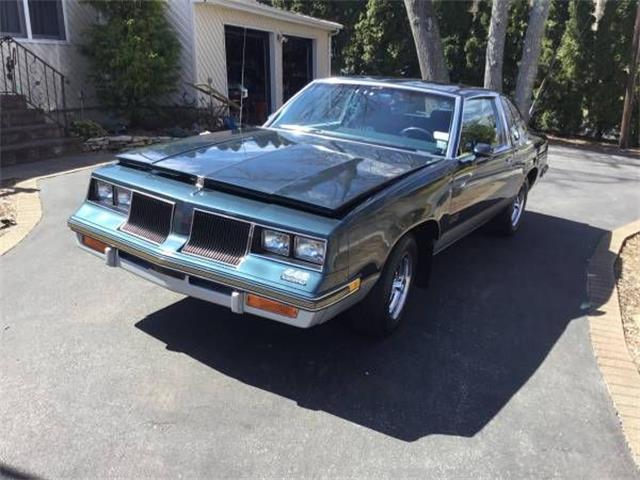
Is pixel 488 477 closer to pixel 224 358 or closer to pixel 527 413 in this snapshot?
pixel 527 413

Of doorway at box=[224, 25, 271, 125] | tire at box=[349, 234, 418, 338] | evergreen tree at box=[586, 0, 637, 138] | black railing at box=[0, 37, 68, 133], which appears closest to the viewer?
tire at box=[349, 234, 418, 338]

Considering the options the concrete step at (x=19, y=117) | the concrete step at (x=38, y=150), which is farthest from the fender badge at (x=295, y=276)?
the concrete step at (x=19, y=117)

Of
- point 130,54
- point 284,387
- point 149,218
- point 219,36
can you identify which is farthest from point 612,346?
point 219,36

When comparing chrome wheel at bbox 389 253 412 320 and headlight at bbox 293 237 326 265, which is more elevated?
headlight at bbox 293 237 326 265

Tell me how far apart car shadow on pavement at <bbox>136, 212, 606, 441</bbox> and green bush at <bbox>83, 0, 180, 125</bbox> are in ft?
30.0

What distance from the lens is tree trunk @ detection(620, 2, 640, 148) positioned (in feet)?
54.0

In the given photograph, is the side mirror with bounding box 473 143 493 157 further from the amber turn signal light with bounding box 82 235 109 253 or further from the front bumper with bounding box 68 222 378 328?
the amber turn signal light with bounding box 82 235 109 253

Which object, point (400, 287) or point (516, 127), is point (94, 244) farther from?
point (516, 127)

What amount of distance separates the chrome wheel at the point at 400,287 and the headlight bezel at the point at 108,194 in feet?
6.08

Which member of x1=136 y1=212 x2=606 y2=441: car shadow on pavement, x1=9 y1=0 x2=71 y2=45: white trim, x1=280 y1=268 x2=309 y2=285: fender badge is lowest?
x1=136 y1=212 x2=606 y2=441: car shadow on pavement

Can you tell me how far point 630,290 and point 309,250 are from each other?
3.82 meters

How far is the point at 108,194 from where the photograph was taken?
12.6 ft

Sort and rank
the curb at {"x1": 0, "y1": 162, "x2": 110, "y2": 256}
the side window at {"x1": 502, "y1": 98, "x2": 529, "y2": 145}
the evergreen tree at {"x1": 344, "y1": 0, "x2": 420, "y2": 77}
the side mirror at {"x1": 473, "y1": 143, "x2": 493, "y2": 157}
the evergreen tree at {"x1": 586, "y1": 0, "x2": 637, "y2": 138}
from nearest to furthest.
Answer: the side mirror at {"x1": 473, "y1": 143, "x2": 493, "y2": 157} < the curb at {"x1": 0, "y1": 162, "x2": 110, "y2": 256} < the side window at {"x1": 502, "y1": 98, "x2": 529, "y2": 145} < the evergreen tree at {"x1": 586, "y1": 0, "x2": 637, "y2": 138} < the evergreen tree at {"x1": 344, "y1": 0, "x2": 420, "y2": 77}

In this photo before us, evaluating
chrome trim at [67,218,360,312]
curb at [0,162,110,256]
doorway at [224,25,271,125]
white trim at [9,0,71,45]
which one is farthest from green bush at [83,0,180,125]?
chrome trim at [67,218,360,312]
